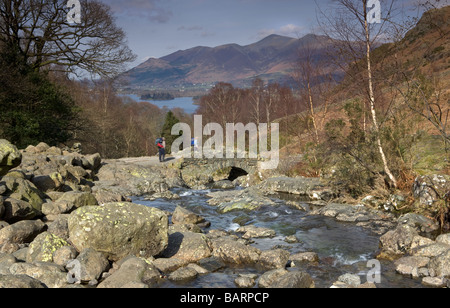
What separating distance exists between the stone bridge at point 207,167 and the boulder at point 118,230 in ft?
45.7

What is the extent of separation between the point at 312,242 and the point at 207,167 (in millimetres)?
14008

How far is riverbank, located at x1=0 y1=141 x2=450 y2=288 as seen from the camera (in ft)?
21.6

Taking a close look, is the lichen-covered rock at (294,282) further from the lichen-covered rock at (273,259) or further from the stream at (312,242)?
the lichen-covered rock at (273,259)


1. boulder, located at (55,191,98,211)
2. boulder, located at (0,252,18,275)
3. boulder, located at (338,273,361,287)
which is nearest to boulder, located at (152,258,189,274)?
boulder, located at (0,252,18,275)

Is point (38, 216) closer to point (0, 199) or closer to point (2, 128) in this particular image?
point (0, 199)

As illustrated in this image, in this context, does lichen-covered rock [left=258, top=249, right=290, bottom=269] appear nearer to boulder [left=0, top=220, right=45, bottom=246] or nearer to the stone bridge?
boulder [left=0, top=220, right=45, bottom=246]

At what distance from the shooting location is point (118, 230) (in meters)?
7.43

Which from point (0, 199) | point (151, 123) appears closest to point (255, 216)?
point (0, 199)

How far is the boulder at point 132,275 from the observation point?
243 inches

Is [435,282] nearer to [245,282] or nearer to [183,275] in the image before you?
[245,282]

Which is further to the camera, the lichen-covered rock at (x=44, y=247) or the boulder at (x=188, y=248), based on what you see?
the boulder at (x=188, y=248)

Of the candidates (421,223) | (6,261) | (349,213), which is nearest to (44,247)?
(6,261)

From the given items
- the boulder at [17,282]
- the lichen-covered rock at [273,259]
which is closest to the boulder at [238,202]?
the lichen-covered rock at [273,259]
